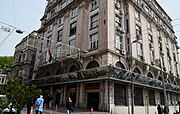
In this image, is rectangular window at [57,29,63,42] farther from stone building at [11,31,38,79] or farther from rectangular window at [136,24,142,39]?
rectangular window at [136,24,142,39]

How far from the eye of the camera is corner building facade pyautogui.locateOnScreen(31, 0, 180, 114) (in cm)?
1689

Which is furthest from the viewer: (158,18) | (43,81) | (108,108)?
(158,18)

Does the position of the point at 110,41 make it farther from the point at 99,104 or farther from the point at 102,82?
the point at 99,104

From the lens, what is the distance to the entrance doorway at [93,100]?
1729 cm

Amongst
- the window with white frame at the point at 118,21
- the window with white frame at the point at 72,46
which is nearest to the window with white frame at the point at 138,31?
the window with white frame at the point at 118,21

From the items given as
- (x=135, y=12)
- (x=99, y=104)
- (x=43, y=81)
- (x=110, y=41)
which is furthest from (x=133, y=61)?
(x=43, y=81)

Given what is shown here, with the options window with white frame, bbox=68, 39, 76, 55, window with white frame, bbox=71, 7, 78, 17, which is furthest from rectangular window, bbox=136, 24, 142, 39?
window with white frame, bbox=71, 7, 78, 17

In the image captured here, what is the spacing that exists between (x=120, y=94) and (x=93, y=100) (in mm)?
3273

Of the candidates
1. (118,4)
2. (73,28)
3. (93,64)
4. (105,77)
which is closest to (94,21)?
(118,4)

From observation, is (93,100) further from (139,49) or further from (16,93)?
(139,49)

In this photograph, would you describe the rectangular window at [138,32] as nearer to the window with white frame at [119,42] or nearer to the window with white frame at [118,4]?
the window with white frame at [119,42]

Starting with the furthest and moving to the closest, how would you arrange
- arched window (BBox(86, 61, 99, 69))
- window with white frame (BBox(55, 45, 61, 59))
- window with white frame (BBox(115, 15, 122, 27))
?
window with white frame (BBox(55, 45, 61, 59)) → window with white frame (BBox(115, 15, 122, 27)) → arched window (BBox(86, 61, 99, 69))

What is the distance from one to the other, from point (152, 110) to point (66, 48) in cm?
1610

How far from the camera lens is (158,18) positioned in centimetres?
3391
